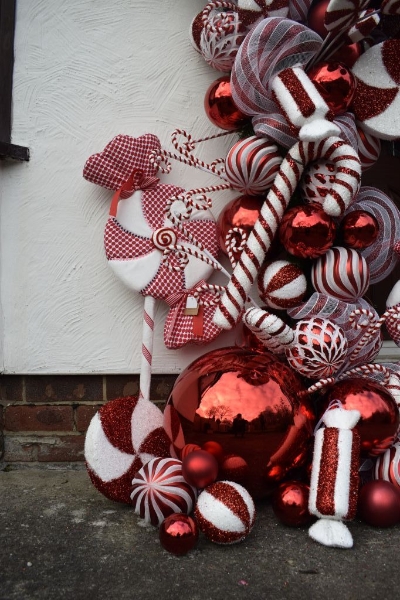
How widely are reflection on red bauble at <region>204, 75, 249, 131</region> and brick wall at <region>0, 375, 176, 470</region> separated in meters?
0.85

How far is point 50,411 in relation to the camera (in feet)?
5.90

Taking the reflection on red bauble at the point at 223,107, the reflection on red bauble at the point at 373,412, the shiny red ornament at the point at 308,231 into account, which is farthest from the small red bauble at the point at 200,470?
the reflection on red bauble at the point at 223,107

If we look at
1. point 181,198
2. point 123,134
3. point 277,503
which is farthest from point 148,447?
point 123,134

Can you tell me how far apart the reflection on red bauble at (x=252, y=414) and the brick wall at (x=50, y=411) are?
464 millimetres

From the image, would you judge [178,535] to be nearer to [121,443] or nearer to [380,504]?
[121,443]

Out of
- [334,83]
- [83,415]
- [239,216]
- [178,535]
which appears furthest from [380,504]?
[334,83]

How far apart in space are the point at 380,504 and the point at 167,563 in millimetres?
509

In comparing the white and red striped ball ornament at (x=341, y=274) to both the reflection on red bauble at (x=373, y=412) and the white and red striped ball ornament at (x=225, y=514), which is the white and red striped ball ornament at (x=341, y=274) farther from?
the white and red striped ball ornament at (x=225, y=514)

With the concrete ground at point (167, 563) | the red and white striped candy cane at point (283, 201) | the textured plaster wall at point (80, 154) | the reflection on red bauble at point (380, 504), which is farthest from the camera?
the textured plaster wall at point (80, 154)

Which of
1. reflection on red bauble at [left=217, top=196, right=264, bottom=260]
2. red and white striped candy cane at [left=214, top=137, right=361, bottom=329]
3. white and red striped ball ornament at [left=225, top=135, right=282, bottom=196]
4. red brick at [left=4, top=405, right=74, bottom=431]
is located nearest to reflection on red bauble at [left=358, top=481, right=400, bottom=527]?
red and white striped candy cane at [left=214, top=137, right=361, bottom=329]

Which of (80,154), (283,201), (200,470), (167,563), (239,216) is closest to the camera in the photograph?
(167,563)

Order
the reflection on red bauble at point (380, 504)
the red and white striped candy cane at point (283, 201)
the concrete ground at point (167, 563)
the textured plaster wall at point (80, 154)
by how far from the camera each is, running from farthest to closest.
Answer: the textured plaster wall at point (80, 154) → the red and white striped candy cane at point (283, 201) → the reflection on red bauble at point (380, 504) → the concrete ground at point (167, 563)

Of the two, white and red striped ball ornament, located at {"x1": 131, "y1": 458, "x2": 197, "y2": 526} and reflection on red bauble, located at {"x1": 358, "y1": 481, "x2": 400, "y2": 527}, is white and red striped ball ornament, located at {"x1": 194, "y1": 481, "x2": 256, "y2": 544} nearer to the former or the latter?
white and red striped ball ornament, located at {"x1": 131, "y1": 458, "x2": 197, "y2": 526}

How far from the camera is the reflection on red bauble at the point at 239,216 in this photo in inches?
62.4
